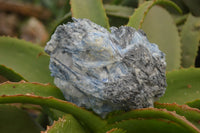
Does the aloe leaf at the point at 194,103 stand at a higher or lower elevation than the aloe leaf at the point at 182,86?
lower

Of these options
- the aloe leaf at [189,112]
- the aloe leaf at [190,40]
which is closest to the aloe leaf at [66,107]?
the aloe leaf at [189,112]

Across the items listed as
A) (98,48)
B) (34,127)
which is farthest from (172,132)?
(34,127)

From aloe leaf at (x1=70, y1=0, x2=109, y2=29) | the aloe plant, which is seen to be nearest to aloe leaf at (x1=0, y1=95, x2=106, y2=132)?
the aloe plant

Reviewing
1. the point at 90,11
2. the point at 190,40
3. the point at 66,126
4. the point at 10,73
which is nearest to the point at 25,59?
the point at 10,73

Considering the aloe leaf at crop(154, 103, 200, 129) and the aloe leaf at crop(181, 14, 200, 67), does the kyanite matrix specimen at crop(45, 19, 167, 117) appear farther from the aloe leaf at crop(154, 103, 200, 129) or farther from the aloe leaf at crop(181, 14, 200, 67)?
the aloe leaf at crop(181, 14, 200, 67)

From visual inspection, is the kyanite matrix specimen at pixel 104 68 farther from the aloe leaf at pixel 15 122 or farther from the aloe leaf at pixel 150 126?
the aloe leaf at pixel 15 122

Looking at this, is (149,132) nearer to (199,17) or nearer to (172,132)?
(172,132)

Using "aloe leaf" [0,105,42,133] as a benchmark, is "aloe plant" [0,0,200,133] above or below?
above
